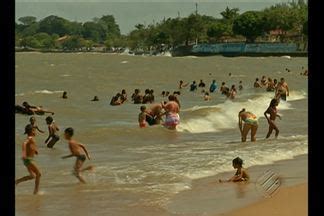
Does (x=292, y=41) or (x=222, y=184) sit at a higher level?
(x=292, y=41)

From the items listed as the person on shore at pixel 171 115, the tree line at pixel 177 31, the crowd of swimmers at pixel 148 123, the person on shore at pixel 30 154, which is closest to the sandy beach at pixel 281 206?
the crowd of swimmers at pixel 148 123

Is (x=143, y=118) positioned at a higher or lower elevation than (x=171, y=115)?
lower

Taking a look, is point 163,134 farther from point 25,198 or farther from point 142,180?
point 25,198

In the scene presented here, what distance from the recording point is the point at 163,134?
1577cm

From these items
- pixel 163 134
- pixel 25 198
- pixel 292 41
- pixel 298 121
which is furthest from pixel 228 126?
pixel 292 41

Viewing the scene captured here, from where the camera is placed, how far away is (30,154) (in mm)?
7828

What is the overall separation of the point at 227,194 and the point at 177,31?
421 ft

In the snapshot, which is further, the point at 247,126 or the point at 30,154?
the point at 247,126

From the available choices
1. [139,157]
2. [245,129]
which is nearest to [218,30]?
[245,129]

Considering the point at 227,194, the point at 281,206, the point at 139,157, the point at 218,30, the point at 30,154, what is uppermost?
the point at 218,30

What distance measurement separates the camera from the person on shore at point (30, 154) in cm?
764

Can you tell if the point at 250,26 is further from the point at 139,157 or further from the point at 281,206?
the point at 281,206

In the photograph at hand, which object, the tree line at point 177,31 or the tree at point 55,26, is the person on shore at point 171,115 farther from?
the tree at point 55,26

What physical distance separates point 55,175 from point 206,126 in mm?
9517
